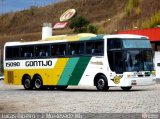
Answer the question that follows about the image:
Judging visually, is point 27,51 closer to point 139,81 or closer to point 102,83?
point 102,83

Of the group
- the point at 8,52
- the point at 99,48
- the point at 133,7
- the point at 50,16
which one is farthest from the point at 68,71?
the point at 50,16

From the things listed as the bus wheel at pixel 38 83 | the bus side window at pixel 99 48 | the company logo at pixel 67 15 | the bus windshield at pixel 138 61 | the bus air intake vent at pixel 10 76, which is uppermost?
the company logo at pixel 67 15

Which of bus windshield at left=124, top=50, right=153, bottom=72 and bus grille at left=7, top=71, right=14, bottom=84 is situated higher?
bus windshield at left=124, top=50, right=153, bottom=72

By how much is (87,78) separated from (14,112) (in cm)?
1498

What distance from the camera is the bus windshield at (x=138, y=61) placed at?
29766 millimetres

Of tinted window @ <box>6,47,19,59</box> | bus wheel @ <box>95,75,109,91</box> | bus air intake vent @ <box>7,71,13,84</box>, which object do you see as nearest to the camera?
bus wheel @ <box>95,75,109,91</box>

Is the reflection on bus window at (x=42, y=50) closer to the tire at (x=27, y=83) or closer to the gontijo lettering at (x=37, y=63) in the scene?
the gontijo lettering at (x=37, y=63)

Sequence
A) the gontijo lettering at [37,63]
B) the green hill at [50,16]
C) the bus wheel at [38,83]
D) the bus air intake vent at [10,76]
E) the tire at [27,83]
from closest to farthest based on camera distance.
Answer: the gontijo lettering at [37,63] → the bus wheel at [38,83] → the tire at [27,83] → the bus air intake vent at [10,76] → the green hill at [50,16]

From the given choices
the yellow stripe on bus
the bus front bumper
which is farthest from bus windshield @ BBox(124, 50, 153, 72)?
the yellow stripe on bus

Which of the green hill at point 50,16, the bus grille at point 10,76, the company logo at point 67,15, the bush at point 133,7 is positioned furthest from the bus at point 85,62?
the company logo at point 67,15

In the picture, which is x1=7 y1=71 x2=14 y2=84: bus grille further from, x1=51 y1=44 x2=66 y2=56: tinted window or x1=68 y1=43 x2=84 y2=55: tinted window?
x1=68 y1=43 x2=84 y2=55: tinted window

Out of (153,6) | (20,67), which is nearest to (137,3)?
(153,6)

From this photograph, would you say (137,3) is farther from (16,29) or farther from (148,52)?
(148,52)

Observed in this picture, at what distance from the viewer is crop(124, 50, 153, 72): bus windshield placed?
2977 centimetres
